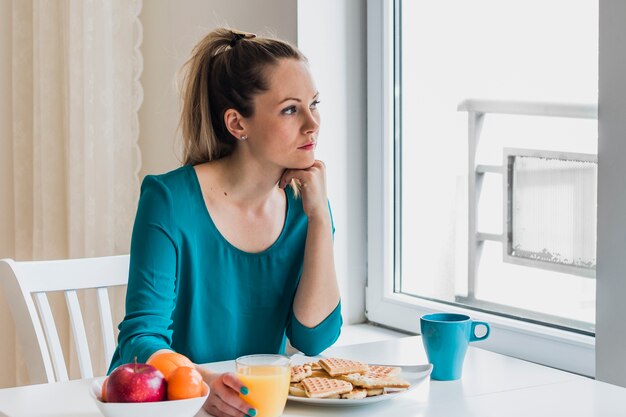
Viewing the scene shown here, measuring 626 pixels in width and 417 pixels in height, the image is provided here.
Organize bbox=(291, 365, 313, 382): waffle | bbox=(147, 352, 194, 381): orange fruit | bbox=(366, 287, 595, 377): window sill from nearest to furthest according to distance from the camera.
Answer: bbox=(147, 352, 194, 381): orange fruit < bbox=(291, 365, 313, 382): waffle < bbox=(366, 287, 595, 377): window sill

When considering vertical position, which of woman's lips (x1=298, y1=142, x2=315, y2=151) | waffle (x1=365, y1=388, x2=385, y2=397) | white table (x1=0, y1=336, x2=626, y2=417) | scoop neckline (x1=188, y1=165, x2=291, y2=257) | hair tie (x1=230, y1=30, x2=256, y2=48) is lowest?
white table (x1=0, y1=336, x2=626, y2=417)

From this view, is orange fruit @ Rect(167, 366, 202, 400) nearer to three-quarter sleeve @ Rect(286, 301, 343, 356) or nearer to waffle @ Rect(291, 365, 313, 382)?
waffle @ Rect(291, 365, 313, 382)

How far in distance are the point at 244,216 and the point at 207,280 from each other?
0.13m

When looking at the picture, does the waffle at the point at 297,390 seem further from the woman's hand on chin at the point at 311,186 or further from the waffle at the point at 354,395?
the woman's hand on chin at the point at 311,186

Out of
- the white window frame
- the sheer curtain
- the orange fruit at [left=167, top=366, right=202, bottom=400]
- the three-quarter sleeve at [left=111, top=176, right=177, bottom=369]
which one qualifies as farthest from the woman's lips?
the sheer curtain

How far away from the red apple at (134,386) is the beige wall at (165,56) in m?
1.32

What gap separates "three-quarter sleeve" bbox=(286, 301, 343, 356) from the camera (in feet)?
5.17

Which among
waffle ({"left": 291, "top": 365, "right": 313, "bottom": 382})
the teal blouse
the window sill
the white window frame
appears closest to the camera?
waffle ({"left": 291, "top": 365, "right": 313, "bottom": 382})

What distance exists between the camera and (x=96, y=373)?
2.49m

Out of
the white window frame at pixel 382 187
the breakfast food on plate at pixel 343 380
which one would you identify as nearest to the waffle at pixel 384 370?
the breakfast food on plate at pixel 343 380

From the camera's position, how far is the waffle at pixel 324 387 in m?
1.18

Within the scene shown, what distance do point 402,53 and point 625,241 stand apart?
90cm

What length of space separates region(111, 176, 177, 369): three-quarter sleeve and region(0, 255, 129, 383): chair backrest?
142mm

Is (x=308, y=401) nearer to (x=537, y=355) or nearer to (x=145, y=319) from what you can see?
(x=145, y=319)
